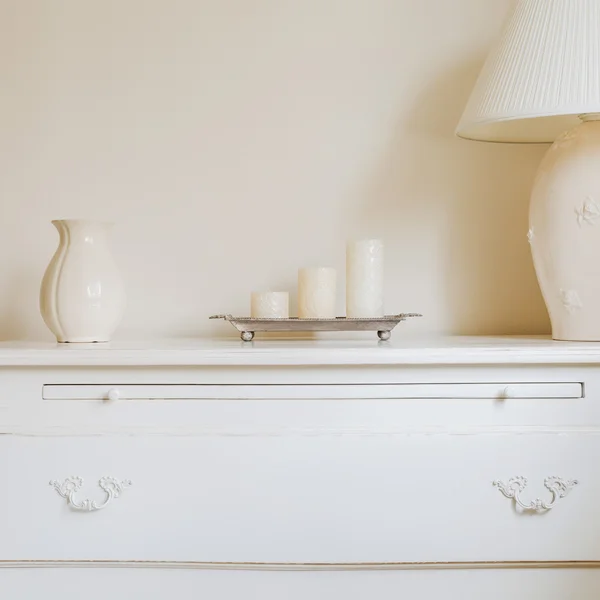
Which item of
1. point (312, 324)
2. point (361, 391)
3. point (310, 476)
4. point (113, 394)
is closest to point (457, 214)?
point (312, 324)

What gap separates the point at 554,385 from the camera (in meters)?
1.27

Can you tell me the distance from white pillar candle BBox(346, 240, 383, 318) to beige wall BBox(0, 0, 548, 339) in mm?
215

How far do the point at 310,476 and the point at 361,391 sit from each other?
0.16 metres

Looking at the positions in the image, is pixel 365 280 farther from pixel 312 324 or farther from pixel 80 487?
pixel 80 487

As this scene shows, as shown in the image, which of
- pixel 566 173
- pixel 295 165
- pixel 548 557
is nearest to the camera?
pixel 548 557

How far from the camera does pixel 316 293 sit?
4.83 ft

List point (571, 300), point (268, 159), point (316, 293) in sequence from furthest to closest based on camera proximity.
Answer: point (268, 159) → point (316, 293) → point (571, 300)

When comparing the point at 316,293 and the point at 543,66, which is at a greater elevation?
the point at 543,66

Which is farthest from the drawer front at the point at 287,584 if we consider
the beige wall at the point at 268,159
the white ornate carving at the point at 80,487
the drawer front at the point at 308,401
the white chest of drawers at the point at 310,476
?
the beige wall at the point at 268,159

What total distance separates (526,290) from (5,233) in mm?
1178

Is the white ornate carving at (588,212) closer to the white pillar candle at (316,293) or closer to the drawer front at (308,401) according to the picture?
the drawer front at (308,401)

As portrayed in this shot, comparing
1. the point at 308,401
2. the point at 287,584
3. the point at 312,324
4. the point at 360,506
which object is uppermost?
the point at 312,324

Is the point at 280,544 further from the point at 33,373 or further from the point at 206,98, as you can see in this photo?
the point at 206,98

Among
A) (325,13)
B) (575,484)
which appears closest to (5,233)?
(325,13)
